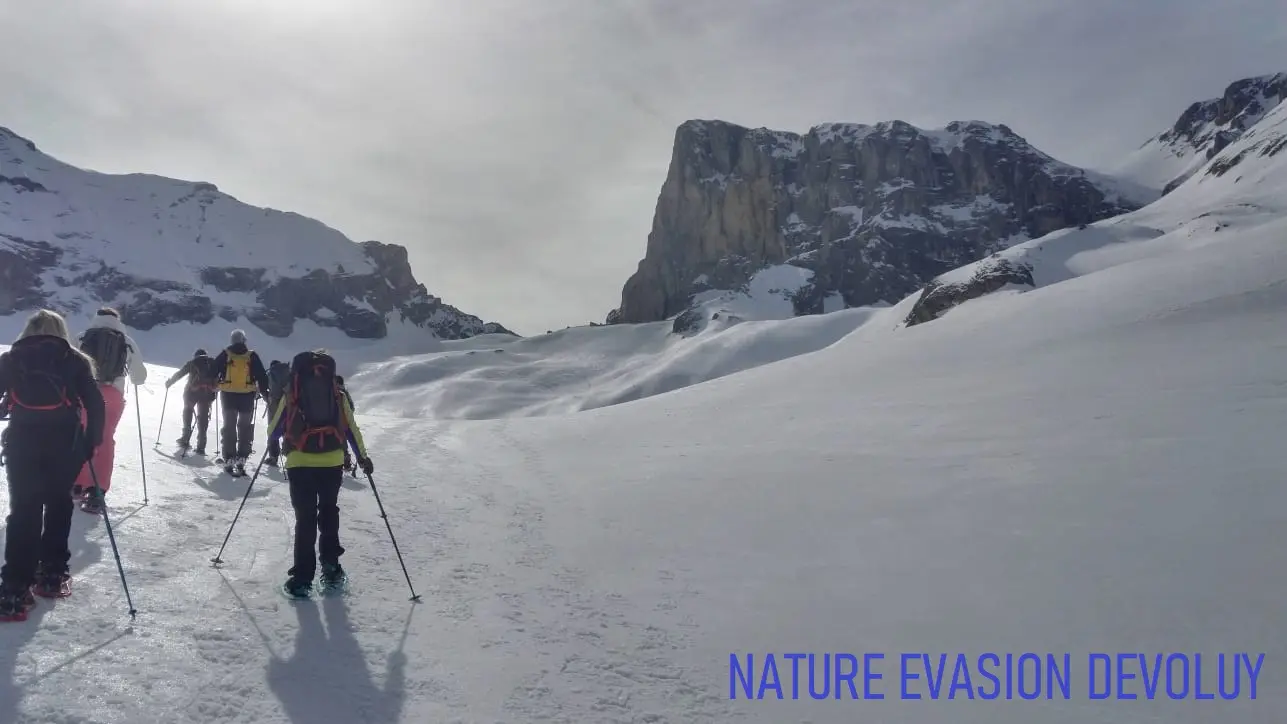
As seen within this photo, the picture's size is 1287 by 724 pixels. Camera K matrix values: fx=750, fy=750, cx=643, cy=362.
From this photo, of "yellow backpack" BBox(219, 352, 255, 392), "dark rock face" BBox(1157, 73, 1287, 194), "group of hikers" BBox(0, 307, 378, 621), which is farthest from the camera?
"dark rock face" BBox(1157, 73, 1287, 194)

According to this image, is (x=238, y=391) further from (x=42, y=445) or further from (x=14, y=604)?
(x=14, y=604)

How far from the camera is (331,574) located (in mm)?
5906

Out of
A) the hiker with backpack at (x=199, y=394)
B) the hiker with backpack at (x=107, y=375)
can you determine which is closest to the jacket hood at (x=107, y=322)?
the hiker with backpack at (x=107, y=375)

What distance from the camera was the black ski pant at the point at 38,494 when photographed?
486 centimetres

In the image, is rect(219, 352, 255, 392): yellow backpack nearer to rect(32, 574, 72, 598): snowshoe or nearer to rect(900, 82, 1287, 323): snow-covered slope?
rect(32, 574, 72, 598): snowshoe

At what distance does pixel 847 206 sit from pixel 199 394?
15714 cm

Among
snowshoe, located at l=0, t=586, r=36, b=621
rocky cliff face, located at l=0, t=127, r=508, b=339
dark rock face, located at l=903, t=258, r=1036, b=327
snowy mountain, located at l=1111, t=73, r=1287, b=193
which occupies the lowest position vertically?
snowshoe, located at l=0, t=586, r=36, b=621

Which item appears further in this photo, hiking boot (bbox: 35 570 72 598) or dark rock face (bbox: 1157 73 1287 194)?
dark rock face (bbox: 1157 73 1287 194)

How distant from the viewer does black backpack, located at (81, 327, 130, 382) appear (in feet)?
24.6

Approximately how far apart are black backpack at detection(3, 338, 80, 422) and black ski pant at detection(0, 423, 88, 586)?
104 millimetres

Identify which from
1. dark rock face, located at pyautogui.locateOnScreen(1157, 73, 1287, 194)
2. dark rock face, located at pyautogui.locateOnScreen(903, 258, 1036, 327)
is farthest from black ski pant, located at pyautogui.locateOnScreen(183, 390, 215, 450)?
dark rock face, located at pyautogui.locateOnScreen(1157, 73, 1287, 194)

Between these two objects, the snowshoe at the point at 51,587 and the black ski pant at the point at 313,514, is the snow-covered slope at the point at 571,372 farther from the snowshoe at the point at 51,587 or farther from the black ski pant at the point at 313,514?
the snowshoe at the point at 51,587

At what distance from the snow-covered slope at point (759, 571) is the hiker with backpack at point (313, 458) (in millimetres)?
363

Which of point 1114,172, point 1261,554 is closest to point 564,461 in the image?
point 1261,554
